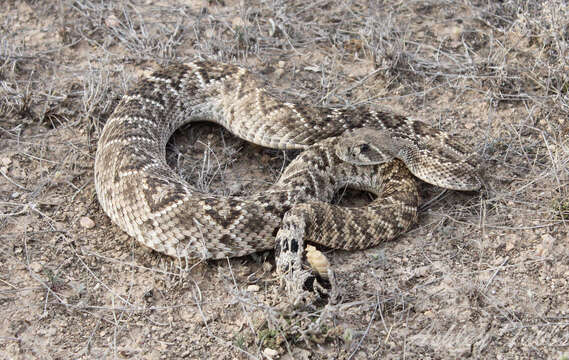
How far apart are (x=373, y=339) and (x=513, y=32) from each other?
431 centimetres

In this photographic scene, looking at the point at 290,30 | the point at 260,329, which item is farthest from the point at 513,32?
the point at 260,329

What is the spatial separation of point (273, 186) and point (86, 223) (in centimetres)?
162

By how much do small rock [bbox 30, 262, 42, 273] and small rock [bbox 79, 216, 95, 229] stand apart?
54 cm

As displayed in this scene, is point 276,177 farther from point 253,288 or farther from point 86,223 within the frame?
point 86,223

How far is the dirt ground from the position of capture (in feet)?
14.4

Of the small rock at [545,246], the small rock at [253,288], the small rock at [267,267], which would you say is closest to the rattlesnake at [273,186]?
the small rock at [267,267]

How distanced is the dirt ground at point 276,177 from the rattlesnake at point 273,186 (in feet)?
0.70

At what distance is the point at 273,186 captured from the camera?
17.9 ft

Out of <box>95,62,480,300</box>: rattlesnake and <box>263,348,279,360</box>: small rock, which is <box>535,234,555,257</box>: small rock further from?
<box>263,348,279,360</box>: small rock


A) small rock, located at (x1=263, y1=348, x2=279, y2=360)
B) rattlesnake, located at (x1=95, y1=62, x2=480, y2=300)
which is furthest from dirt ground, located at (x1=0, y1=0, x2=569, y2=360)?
rattlesnake, located at (x1=95, y1=62, x2=480, y2=300)

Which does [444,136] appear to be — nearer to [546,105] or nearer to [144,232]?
[546,105]

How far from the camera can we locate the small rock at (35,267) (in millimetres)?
4855

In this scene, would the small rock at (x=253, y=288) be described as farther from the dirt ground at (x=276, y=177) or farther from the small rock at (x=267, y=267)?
the small rock at (x=267, y=267)

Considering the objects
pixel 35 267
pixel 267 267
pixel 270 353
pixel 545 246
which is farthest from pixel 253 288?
pixel 545 246
